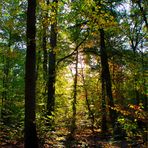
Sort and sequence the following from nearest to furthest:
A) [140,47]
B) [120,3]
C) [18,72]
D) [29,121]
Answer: [29,121], [120,3], [140,47], [18,72]

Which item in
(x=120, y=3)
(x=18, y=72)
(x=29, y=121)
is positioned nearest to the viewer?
(x=29, y=121)

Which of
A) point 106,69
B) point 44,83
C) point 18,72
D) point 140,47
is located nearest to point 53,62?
point 44,83

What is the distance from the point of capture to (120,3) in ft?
56.7

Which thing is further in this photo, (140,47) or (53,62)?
(140,47)

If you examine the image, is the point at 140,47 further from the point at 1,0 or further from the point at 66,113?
the point at 1,0

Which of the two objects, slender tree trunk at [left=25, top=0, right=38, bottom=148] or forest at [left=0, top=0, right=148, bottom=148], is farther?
slender tree trunk at [left=25, top=0, right=38, bottom=148]

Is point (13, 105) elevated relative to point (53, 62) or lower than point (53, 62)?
lower

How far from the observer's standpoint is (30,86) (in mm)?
10391

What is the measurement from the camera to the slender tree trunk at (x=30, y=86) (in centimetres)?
1005

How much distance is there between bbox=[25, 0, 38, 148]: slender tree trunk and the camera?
33.0 feet

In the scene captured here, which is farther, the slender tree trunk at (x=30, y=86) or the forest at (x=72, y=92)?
→ the slender tree trunk at (x=30, y=86)

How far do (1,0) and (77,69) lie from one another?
58.8 ft

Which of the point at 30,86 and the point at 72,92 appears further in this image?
the point at 72,92

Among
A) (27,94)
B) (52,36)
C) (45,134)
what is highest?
(52,36)
